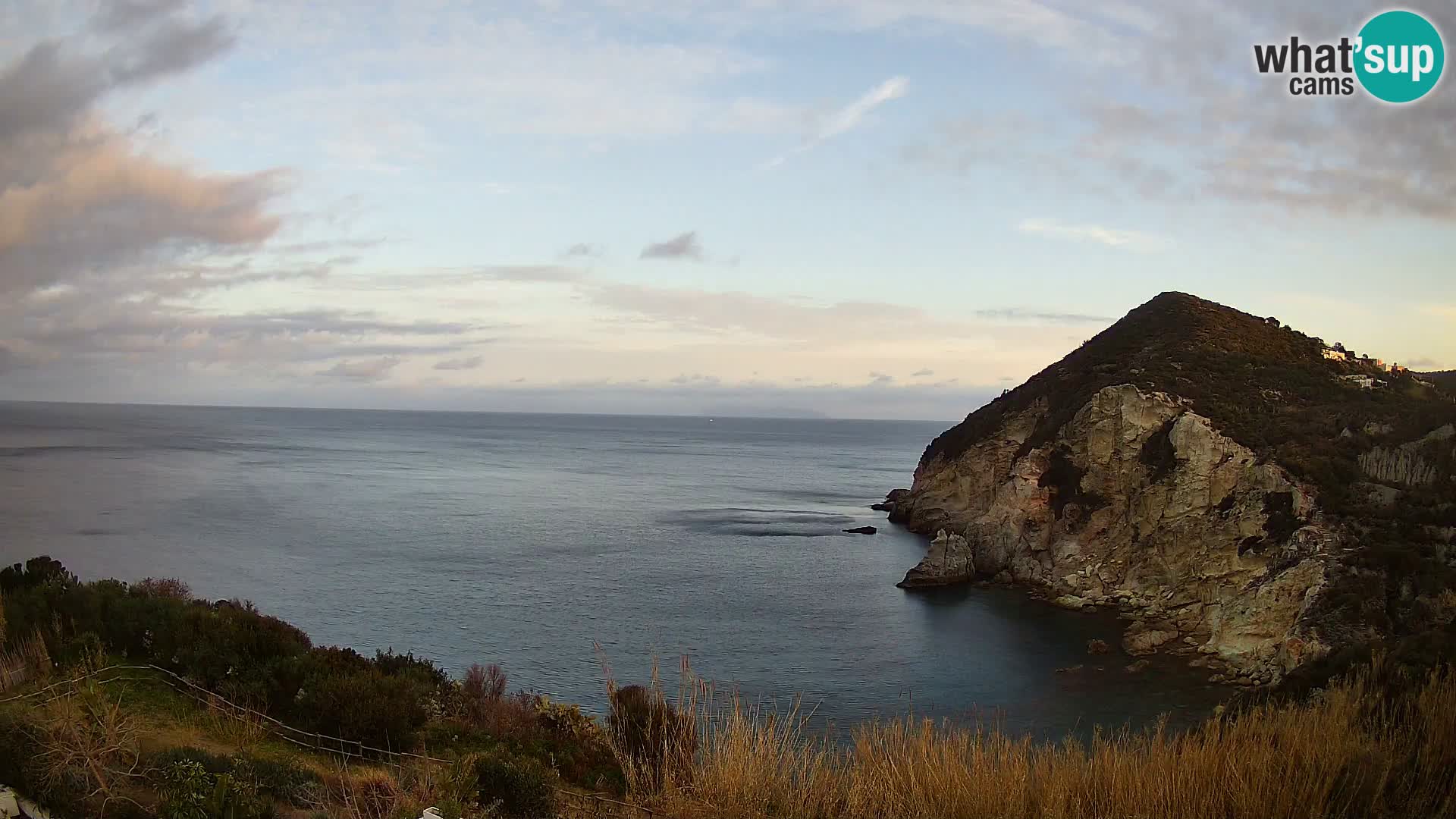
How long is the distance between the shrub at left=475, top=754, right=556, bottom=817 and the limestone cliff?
80.5 feet

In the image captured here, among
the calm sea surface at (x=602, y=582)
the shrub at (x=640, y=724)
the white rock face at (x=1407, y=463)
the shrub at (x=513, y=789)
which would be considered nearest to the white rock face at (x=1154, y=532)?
the calm sea surface at (x=602, y=582)

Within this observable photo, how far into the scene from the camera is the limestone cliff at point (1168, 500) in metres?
29.6

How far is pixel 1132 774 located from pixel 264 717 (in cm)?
968

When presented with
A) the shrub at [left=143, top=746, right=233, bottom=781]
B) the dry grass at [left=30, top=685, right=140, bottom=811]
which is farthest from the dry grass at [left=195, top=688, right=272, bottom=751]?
the dry grass at [left=30, top=685, right=140, bottom=811]

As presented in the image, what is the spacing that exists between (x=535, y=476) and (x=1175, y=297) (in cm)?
6314

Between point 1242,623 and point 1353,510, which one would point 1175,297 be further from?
point 1242,623

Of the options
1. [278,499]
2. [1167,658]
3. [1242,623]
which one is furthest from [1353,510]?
[278,499]

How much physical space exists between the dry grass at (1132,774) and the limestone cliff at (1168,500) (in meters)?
23.2

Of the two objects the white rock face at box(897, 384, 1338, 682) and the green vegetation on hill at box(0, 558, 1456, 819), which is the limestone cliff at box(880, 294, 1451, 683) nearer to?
the white rock face at box(897, 384, 1338, 682)

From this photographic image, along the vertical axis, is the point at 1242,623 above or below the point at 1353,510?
below

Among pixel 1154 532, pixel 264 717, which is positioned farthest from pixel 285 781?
pixel 1154 532

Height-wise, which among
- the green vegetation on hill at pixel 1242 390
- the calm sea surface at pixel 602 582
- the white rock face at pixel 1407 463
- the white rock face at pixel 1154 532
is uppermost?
the green vegetation on hill at pixel 1242 390

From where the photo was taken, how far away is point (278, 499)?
6731 cm

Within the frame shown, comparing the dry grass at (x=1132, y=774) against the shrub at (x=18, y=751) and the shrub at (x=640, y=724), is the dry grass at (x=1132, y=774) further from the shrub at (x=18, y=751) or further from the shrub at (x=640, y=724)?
the shrub at (x=18, y=751)
